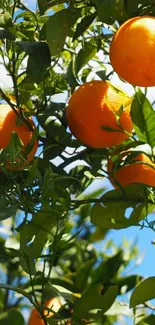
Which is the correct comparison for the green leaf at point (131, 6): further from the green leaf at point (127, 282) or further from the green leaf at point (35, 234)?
the green leaf at point (127, 282)

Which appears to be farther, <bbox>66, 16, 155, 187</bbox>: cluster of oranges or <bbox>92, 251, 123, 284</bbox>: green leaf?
<bbox>92, 251, 123, 284</bbox>: green leaf

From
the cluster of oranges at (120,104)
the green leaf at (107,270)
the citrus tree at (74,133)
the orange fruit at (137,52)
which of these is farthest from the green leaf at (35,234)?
the green leaf at (107,270)

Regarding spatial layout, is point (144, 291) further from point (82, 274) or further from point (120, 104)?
point (82, 274)

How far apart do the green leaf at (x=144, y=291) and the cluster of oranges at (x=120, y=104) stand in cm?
14

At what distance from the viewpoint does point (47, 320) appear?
950 mm

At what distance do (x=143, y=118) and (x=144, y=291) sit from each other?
0.24 meters

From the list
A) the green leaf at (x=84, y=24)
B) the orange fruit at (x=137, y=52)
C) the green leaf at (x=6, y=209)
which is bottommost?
the green leaf at (x=6, y=209)

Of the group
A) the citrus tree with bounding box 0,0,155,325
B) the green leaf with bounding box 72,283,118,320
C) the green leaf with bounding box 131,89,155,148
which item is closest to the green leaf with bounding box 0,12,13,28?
the citrus tree with bounding box 0,0,155,325

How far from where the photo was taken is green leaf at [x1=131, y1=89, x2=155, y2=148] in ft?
2.82

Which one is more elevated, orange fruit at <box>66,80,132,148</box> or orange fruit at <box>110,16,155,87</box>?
orange fruit at <box>110,16,155,87</box>

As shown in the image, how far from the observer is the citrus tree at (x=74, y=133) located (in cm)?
91

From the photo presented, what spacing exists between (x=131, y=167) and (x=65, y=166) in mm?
104

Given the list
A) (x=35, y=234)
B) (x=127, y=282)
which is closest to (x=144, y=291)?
(x=35, y=234)

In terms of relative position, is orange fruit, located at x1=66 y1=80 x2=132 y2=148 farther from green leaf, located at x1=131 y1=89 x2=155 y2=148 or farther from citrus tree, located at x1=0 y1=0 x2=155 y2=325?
green leaf, located at x1=131 y1=89 x2=155 y2=148
